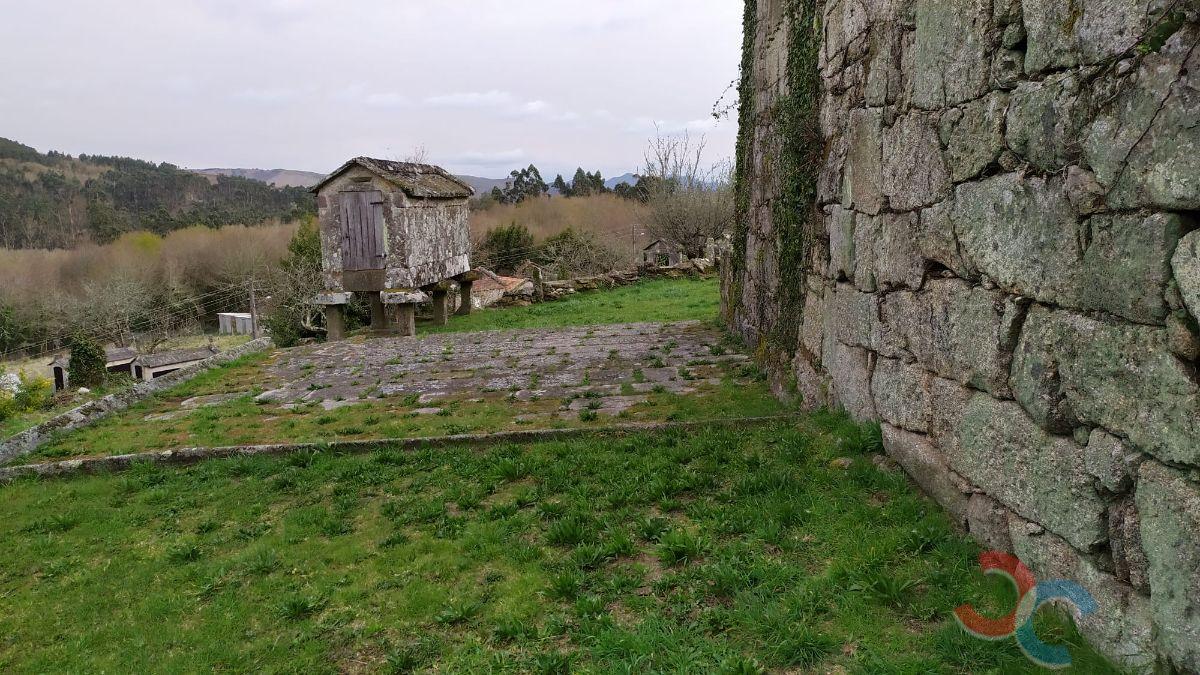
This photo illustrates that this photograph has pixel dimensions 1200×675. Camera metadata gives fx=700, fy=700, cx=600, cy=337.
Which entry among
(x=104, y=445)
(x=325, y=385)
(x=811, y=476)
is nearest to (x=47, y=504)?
(x=104, y=445)

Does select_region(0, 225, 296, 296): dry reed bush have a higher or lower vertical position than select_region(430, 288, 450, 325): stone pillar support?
higher

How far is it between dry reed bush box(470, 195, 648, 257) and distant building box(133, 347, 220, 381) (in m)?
12.7

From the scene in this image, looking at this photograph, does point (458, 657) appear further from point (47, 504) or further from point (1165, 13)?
point (47, 504)

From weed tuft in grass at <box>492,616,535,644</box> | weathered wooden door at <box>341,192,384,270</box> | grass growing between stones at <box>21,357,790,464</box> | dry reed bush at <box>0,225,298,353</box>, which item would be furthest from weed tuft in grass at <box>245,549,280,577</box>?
dry reed bush at <box>0,225,298,353</box>

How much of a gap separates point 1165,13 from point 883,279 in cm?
263

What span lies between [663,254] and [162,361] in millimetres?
20374

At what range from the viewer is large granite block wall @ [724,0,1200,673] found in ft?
7.37

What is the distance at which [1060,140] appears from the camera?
278 centimetres

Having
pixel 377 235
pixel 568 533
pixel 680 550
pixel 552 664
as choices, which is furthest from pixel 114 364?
pixel 552 664

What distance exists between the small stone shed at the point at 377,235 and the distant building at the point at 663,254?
12.8 meters

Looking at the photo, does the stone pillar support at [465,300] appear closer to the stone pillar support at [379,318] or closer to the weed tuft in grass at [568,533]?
the stone pillar support at [379,318]

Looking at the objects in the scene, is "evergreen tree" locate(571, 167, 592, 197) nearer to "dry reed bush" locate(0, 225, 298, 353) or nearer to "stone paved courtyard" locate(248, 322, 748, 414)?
"dry reed bush" locate(0, 225, 298, 353)

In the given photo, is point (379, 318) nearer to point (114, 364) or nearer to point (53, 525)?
point (53, 525)

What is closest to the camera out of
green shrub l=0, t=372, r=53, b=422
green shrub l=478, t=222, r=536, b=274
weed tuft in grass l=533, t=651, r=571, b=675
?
weed tuft in grass l=533, t=651, r=571, b=675
